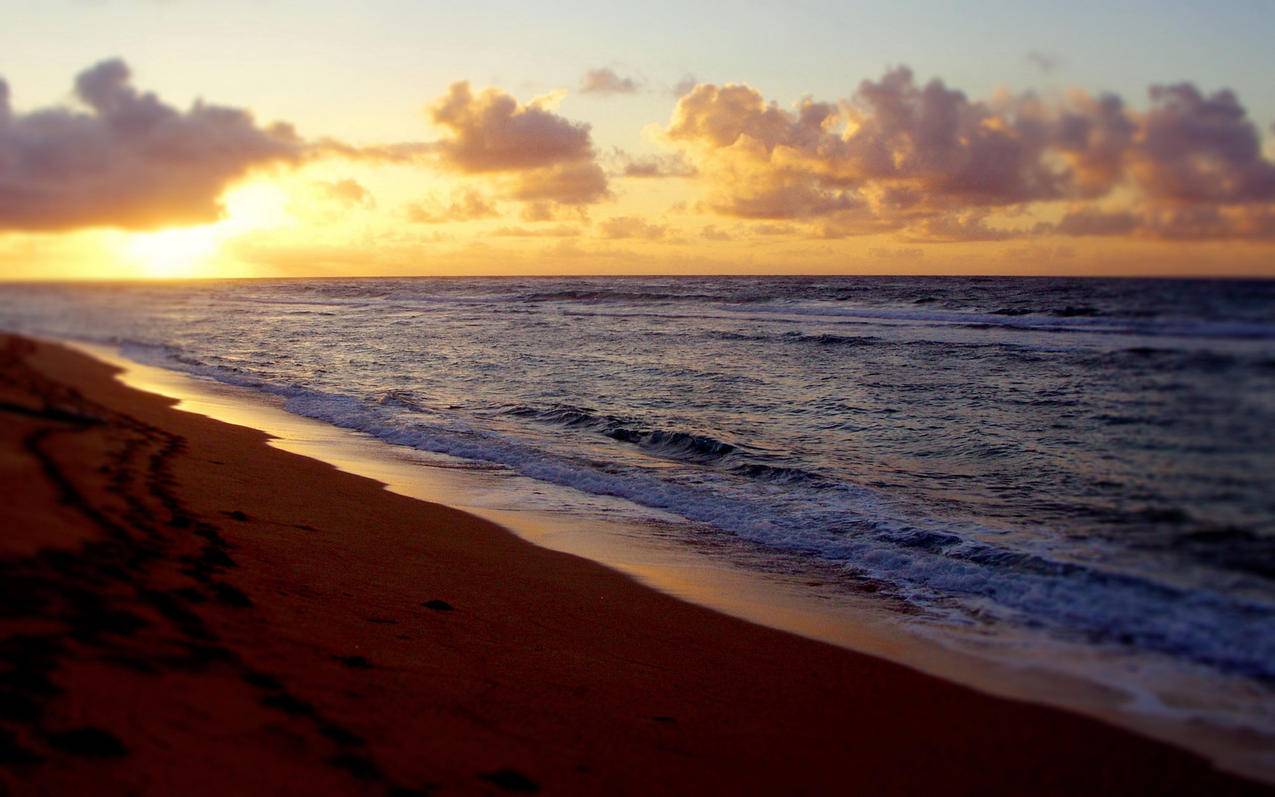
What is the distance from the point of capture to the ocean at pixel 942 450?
565 cm

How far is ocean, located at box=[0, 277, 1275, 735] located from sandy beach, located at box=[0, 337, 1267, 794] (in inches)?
41.1

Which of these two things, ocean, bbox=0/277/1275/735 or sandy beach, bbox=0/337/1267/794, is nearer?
sandy beach, bbox=0/337/1267/794

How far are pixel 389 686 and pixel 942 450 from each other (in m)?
9.77

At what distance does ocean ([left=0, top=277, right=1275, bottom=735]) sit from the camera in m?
5.65

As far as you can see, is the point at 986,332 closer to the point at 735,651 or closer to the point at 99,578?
the point at 735,651

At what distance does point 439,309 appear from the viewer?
5288 cm

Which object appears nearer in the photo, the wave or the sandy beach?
the sandy beach

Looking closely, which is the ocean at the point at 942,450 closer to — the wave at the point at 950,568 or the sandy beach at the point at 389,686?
the wave at the point at 950,568

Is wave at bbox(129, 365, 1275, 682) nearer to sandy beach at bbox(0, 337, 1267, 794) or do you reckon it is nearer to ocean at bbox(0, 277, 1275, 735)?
ocean at bbox(0, 277, 1275, 735)

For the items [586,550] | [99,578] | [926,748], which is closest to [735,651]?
[926,748]

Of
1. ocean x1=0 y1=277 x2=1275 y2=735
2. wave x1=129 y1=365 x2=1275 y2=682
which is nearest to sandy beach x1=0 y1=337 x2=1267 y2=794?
ocean x1=0 y1=277 x2=1275 y2=735

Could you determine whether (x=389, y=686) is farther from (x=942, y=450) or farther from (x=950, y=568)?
(x=942, y=450)

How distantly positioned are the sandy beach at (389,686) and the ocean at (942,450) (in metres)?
1.04

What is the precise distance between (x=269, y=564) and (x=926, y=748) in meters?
4.44
